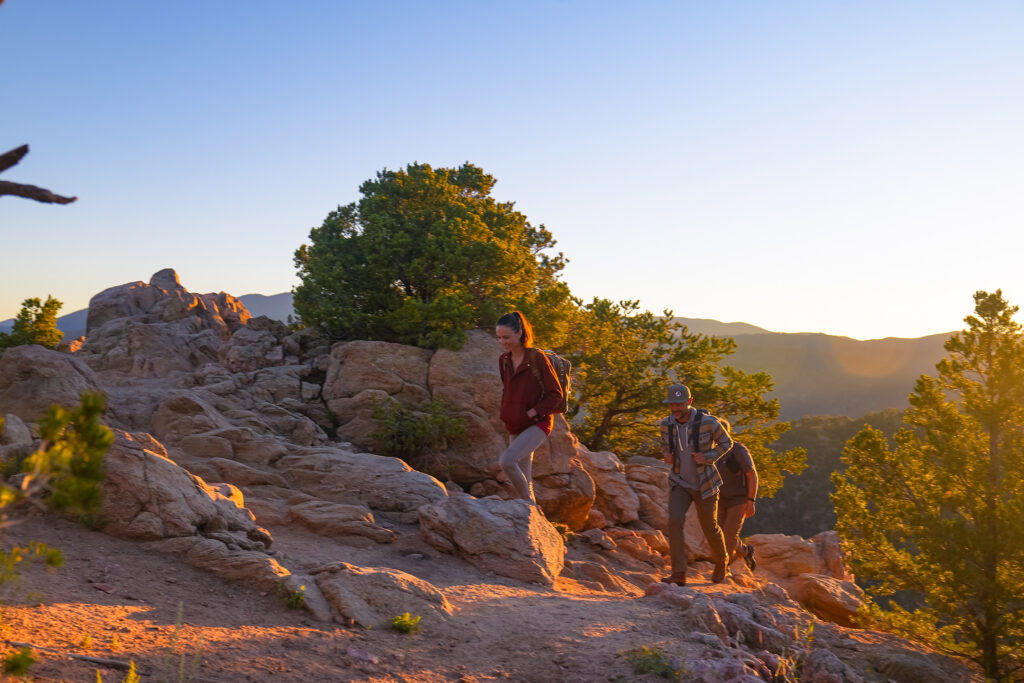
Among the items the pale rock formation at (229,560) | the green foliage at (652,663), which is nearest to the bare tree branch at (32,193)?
the pale rock formation at (229,560)

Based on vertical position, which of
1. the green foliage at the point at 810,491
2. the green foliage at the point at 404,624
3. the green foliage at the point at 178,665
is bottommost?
the green foliage at the point at 810,491

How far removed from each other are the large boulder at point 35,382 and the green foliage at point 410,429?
450 cm

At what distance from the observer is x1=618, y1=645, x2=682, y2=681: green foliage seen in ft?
16.0

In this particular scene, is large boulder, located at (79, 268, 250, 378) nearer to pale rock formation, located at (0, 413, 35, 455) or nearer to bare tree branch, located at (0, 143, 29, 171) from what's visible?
pale rock formation, located at (0, 413, 35, 455)

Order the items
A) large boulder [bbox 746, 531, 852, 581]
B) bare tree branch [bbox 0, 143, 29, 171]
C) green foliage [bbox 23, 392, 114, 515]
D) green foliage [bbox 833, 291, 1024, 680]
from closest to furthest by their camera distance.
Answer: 1. green foliage [bbox 23, 392, 114, 515]
2. bare tree branch [bbox 0, 143, 29, 171]
3. green foliage [bbox 833, 291, 1024, 680]
4. large boulder [bbox 746, 531, 852, 581]

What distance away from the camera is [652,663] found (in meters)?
4.96

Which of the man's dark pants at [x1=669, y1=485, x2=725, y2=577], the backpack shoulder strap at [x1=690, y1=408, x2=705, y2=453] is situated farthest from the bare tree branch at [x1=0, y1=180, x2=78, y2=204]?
the man's dark pants at [x1=669, y1=485, x2=725, y2=577]

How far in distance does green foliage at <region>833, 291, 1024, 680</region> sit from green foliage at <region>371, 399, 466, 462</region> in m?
6.63

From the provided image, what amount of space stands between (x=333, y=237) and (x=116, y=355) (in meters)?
5.92

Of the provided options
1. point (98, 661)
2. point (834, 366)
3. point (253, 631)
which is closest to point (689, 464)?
point (253, 631)

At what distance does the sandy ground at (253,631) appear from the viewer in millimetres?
4004

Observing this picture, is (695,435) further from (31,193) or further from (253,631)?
(31,193)

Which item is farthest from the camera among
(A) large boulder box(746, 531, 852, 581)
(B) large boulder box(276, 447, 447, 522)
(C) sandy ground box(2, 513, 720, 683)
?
(A) large boulder box(746, 531, 852, 581)

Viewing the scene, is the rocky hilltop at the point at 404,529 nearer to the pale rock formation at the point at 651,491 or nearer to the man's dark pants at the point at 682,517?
the pale rock formation at the point at 651,491
